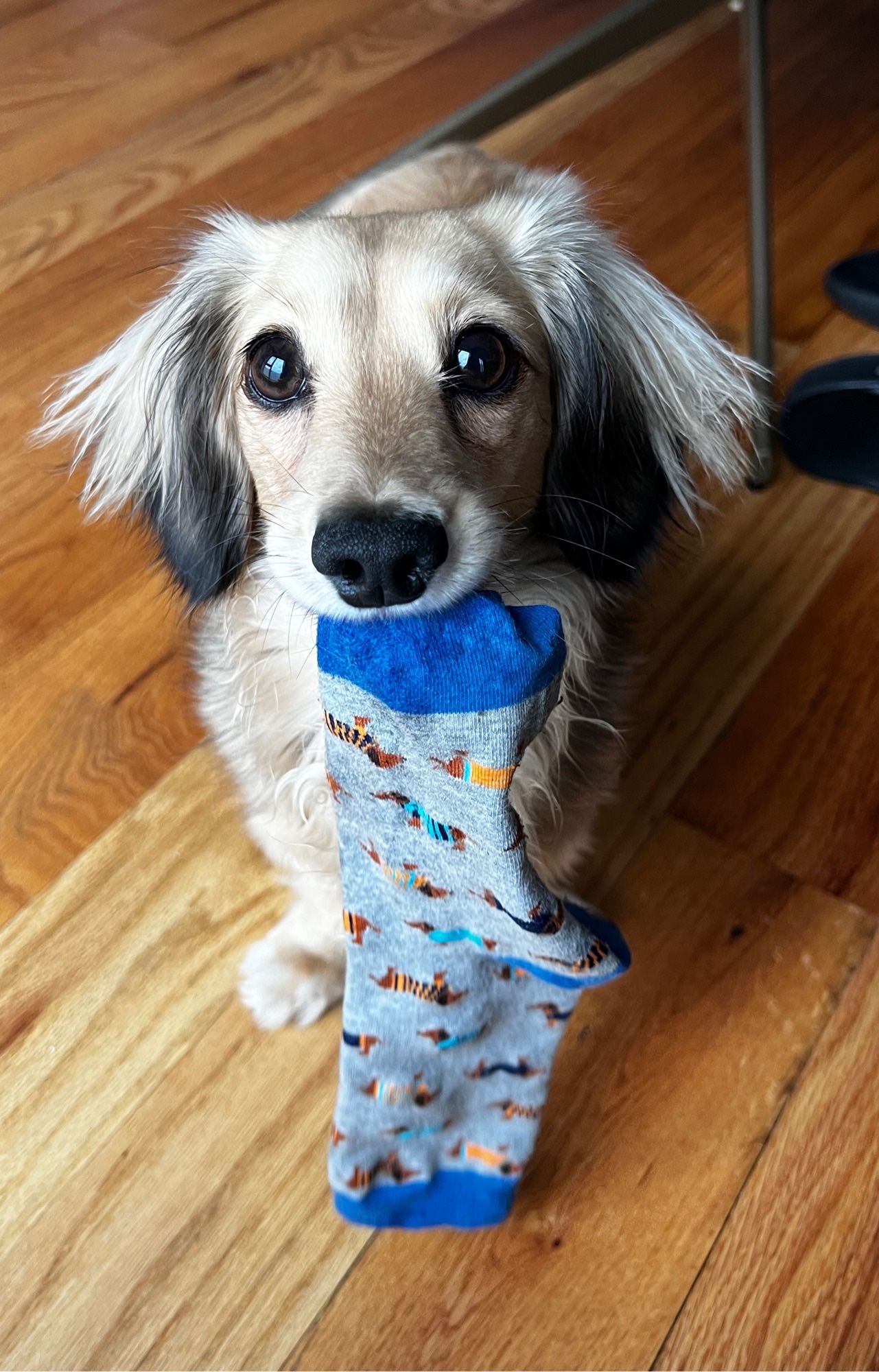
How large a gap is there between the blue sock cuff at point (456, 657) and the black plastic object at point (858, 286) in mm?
1537

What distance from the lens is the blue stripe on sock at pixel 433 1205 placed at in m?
1.04

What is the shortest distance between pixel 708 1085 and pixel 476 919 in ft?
1.50

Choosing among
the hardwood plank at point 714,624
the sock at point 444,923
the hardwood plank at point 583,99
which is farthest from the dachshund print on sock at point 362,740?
the hardwood plank at point 583,99

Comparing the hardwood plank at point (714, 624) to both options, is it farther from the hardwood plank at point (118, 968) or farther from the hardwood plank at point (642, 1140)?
the hardwood plank at point (118, 968)

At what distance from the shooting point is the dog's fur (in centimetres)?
87

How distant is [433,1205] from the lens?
1063 millimetres

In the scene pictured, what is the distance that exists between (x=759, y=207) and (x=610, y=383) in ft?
2.59

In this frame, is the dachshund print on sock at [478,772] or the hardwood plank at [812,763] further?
the hardwood plank at [812,763]

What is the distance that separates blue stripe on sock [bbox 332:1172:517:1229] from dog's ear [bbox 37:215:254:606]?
65 centimetres

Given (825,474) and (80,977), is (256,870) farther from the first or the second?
(825,474)

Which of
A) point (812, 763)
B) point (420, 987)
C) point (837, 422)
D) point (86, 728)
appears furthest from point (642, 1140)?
point (837, 422)

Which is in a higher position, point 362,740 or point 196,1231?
point 362,740

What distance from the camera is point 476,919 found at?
900 mm

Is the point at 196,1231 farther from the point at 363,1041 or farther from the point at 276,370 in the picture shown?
the point at 276,370
